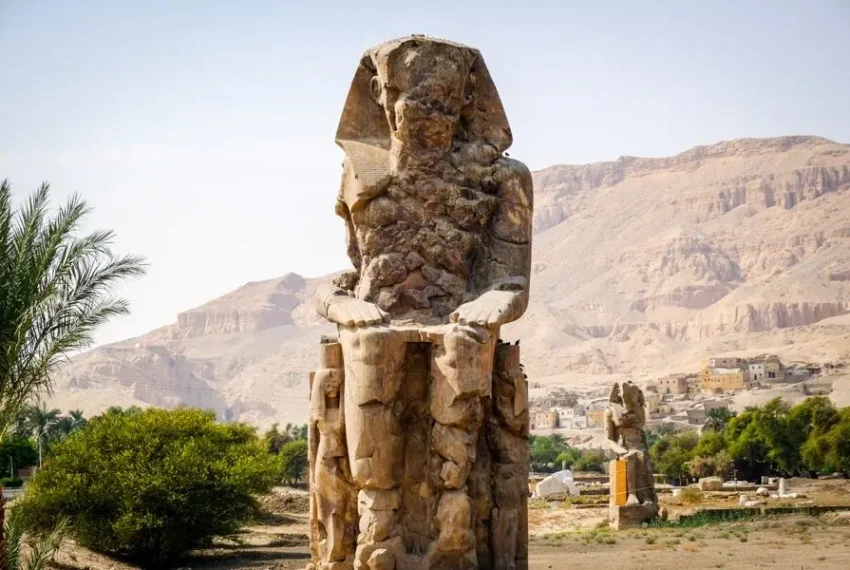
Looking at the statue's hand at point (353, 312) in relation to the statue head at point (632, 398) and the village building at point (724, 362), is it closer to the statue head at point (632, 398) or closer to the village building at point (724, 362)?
the statue head at point (632, 398)

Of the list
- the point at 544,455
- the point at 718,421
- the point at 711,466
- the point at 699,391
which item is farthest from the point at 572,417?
the point at 711,466

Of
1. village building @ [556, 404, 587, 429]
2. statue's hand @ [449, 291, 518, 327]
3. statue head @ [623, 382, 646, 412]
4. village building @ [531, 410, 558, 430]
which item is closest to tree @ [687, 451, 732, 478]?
statue head @ [623, 382, 646, 412]

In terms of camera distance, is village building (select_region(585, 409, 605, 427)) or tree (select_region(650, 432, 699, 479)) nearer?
tree (select_region(650, 432, 699, 479))

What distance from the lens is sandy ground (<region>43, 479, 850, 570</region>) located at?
12086 millimetres

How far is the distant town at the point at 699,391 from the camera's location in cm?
11206

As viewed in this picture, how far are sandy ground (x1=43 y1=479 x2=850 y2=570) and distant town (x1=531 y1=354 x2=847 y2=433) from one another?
268ft

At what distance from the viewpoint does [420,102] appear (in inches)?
380

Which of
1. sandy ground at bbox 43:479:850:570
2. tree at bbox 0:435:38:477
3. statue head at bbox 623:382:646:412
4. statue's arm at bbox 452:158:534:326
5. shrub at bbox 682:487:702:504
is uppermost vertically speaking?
statue's arm at bbox 452:158:534:326

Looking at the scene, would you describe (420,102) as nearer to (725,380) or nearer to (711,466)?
(711,466)

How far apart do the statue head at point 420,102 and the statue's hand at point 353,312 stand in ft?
4.20

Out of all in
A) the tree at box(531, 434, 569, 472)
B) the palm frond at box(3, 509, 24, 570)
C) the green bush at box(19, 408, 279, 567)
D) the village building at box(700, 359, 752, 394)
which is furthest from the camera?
the village building at box(700, 359, 752, 394)

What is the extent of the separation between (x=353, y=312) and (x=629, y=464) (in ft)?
42.1

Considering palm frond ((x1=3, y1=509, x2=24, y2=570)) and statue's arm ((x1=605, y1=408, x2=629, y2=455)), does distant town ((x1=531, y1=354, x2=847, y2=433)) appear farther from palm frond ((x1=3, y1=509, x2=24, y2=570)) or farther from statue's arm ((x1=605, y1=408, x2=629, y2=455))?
palm frond ((x1=3, y1=509, x2=24, y2=570))

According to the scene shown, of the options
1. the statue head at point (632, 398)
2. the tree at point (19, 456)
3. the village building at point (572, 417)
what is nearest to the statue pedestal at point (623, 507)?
the statue head at point (632, 398)
